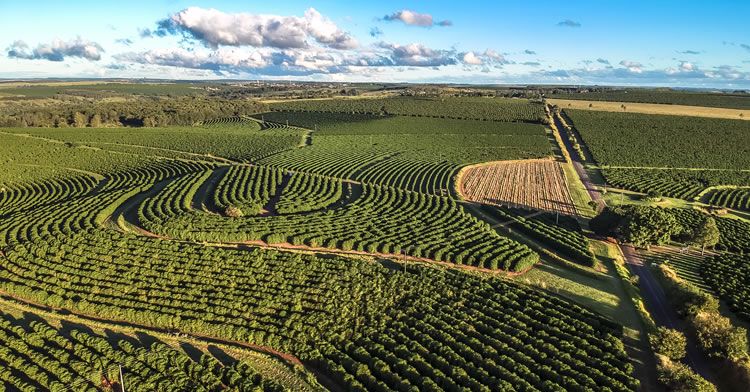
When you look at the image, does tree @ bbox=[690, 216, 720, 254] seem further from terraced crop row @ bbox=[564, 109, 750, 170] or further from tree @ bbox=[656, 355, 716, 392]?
terraced crop row @ bbox=[564, 109, 750, 170]

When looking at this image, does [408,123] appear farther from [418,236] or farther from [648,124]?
[418,236]

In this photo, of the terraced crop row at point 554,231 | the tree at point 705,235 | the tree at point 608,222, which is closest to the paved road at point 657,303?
the tree at point 608,222

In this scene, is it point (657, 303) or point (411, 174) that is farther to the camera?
point (411, 174)

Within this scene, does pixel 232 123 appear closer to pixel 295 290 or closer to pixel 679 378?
pixel 295 290

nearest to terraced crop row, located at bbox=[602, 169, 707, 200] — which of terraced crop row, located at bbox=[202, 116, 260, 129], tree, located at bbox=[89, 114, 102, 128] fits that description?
terraced crop row, located at bbox=[202, 116, 260, 129]

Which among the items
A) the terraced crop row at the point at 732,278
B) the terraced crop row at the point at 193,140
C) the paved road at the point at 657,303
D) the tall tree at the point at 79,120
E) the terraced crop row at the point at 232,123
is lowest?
the paved road at the point at 657,303

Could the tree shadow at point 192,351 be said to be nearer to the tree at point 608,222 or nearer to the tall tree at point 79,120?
the tree at point 608,222

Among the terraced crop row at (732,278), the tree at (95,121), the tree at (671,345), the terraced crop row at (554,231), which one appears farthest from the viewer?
the tree at (95,121)

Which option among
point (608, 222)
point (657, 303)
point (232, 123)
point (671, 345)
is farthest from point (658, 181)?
point (232, 123)
